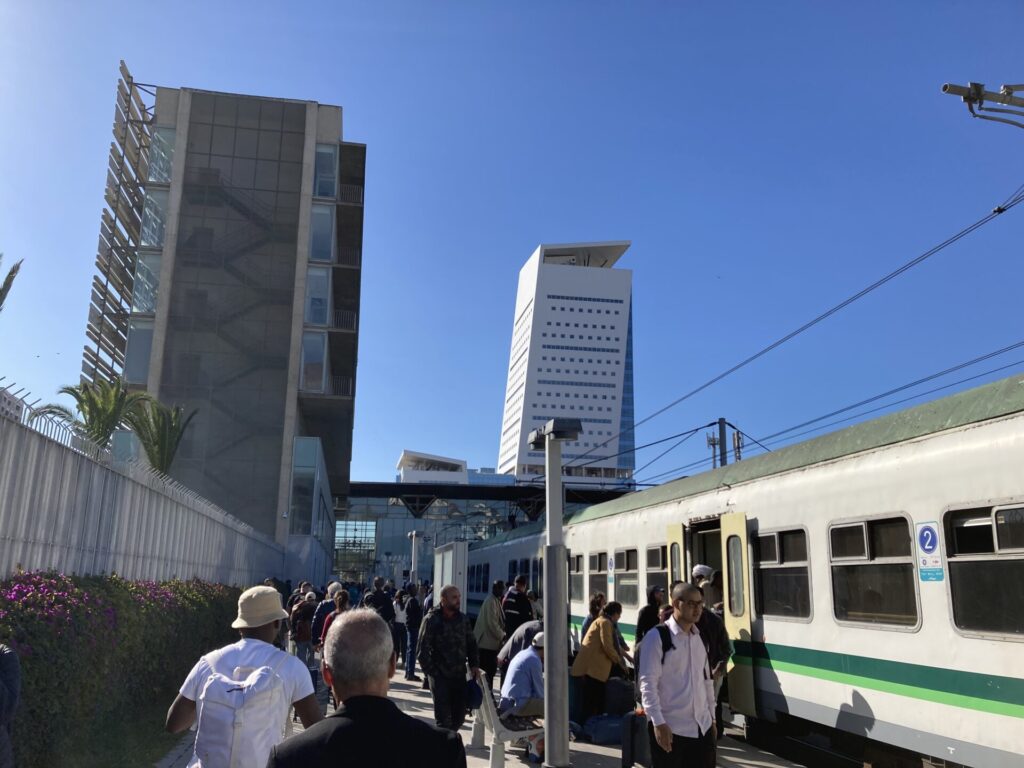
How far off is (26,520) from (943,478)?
7235 mm

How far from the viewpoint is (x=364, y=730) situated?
2.42m

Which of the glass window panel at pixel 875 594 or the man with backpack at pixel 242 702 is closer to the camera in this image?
the man with backpack at pixel 242 702

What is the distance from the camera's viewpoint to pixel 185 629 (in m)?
11.2

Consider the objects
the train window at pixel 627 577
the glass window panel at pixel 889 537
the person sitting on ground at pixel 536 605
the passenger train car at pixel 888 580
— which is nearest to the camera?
the passenger train car at pixel 888 580

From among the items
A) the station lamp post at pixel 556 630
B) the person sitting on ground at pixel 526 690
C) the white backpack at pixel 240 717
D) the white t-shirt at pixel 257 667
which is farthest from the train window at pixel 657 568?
the white backpack at pixel 240 717

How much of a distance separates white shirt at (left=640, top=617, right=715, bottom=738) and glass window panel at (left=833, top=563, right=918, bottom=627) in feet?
7.28

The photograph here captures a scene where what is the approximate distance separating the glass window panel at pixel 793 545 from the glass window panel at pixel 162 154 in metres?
39.3

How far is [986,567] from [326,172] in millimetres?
40895

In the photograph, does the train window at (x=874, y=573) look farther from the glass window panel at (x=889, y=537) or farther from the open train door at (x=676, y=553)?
the open train door at (x=676, y=553)

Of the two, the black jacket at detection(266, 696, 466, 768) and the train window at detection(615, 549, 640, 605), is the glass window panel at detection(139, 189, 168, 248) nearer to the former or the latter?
the train window at detection(615, 549, 640, 605)

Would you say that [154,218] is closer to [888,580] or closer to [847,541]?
[847,541]

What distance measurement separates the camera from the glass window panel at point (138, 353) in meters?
39.6

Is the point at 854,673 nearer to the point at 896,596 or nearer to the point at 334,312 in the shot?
the point at 896,596

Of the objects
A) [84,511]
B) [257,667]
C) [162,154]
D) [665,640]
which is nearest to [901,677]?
[665,640]
